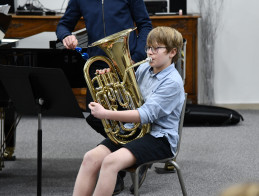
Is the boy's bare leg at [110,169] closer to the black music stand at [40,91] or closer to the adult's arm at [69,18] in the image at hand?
the black music stand at [40,91]

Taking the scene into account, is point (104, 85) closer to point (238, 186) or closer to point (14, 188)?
point (14, 188)

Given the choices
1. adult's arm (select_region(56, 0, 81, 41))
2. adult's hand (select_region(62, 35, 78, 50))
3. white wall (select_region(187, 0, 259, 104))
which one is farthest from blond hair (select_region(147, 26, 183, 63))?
white wall (select_region(187, 0, 259, 104))

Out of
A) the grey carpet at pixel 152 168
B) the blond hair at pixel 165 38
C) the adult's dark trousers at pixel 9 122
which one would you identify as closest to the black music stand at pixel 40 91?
the blond hair at pixel 165 38

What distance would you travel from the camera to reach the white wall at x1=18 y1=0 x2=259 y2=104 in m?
5.92

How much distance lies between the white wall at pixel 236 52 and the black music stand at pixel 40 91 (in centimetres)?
376

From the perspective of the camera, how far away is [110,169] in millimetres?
2305

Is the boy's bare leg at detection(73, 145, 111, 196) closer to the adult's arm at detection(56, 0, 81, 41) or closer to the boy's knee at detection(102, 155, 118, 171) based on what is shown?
the boy's knee at detection(102, 155, 118, 171)

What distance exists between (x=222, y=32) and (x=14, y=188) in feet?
11.2

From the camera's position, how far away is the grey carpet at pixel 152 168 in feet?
10.9

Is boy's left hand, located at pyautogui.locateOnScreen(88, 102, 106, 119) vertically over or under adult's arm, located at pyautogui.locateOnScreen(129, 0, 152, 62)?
under

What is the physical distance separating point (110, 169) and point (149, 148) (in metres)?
0.21

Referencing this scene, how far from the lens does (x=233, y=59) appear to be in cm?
599

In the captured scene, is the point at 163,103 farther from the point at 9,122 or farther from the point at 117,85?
the point at 9,122

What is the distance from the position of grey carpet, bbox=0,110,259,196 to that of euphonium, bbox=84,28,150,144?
748 millimetres
